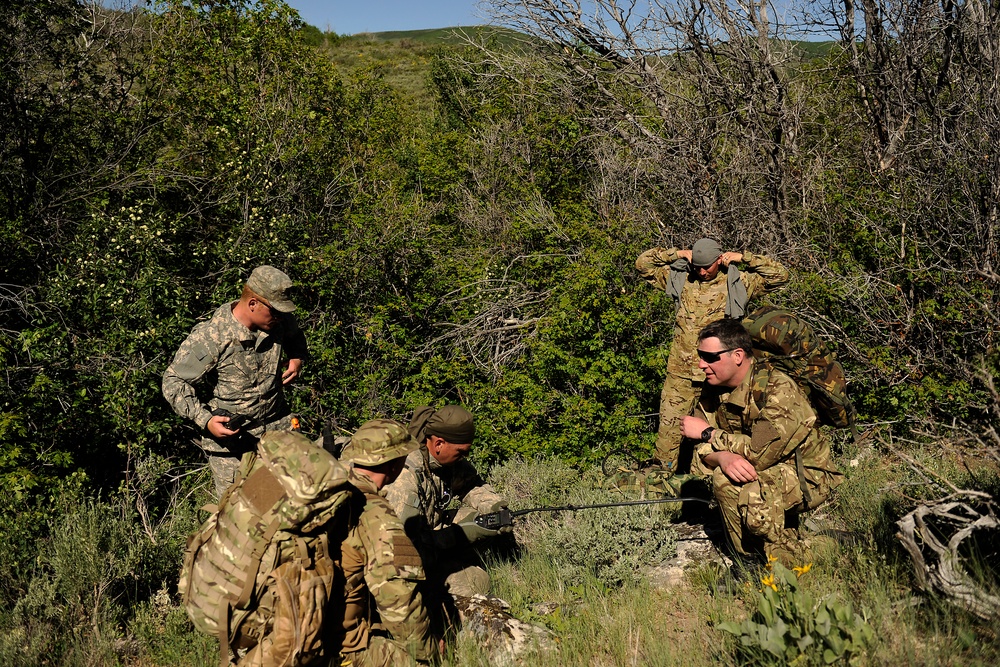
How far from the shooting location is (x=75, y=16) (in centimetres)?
836

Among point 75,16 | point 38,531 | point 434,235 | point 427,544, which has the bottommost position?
point 38,531

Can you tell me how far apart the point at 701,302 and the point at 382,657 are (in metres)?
3.91

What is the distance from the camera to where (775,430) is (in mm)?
3867

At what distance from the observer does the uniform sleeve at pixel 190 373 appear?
4.46 metres

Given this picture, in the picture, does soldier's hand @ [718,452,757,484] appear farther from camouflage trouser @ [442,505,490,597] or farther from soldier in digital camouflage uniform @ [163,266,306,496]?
soldier in digital camouflage uniform @ [163,266,306,496]

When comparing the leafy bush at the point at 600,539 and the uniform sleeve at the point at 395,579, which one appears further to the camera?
the leafy bush at the point at 600,539

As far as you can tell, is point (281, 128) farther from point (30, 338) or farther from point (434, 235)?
point (30, 338)

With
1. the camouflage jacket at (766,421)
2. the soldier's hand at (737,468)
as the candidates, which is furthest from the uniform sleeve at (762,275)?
the soldier's hand at (737,468)

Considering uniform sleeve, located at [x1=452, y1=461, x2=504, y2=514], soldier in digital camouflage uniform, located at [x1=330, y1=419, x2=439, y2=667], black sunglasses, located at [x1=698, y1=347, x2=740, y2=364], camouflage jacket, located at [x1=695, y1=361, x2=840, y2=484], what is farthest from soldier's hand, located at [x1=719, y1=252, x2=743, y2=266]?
soldier in digital camouflage uniform, located at [x1=330, y1=419, x2=439, y2=667]

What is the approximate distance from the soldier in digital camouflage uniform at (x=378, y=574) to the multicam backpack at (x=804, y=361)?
95.1 inches

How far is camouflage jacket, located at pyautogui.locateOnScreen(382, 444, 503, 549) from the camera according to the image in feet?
12.8

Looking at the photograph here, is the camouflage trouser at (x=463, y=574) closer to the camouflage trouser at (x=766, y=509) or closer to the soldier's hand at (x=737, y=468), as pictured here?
the camouflage trouser at (x=766, y=509)

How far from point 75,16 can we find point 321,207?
353 centimetres

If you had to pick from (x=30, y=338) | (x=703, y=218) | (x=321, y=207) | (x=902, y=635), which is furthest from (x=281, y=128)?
(x=902, y=635)
